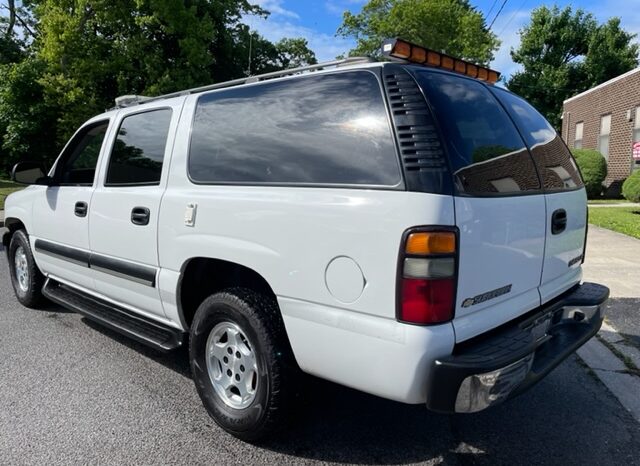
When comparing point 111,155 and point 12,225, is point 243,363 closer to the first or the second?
point 111,155

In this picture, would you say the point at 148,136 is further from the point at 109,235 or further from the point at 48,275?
the point at 48,275

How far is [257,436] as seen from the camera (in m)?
2.65

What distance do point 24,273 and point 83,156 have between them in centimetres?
165

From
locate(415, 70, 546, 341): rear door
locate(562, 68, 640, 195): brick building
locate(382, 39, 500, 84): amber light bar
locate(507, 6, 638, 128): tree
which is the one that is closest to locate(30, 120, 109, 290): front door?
locate(382, 39, 500, 84): amber light bar

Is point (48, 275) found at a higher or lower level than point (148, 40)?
lower

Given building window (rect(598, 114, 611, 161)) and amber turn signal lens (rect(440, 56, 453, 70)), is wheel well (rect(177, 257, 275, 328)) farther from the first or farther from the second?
building window (rect(598, 114, 611, 161))

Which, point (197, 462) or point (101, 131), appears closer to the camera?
point (197, 462)

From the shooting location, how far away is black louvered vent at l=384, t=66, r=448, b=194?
82.4 inches

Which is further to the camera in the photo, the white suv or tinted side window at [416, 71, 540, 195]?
tinted side window at [416, 71, 540, 195]

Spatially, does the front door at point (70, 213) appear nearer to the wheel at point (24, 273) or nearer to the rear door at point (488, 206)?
the wheel at point (24, 273)

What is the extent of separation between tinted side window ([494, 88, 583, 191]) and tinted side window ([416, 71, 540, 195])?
113mm

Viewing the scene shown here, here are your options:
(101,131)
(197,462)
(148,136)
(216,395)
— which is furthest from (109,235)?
(197,462)

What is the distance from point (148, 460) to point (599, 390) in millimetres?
2938

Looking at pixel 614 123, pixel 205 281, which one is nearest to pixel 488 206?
pixel 205 281
